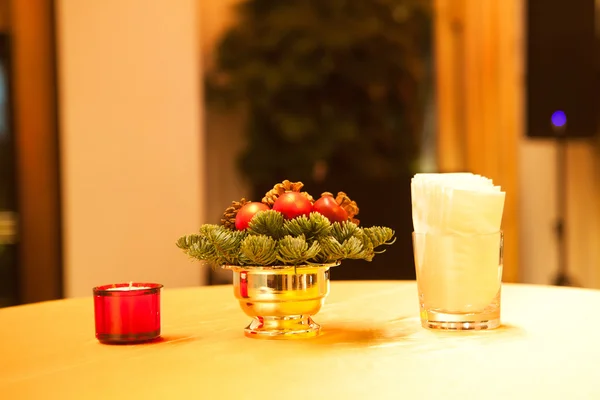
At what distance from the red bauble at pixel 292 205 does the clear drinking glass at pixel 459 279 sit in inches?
5.7

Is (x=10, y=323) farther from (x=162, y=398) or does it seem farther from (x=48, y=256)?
(x=48, y=256)

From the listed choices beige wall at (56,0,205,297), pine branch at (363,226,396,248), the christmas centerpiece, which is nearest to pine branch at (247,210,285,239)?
the christmas centerpiece

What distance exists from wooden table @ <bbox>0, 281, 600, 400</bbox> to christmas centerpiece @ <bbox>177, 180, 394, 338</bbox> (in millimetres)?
42

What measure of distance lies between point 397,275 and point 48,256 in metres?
1.32

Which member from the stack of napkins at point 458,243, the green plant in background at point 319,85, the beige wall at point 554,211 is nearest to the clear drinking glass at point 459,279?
the stack of napkins at point 458,243

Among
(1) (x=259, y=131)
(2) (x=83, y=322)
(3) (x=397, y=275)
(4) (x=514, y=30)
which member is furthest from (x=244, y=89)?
(2) (x=83, y=322)

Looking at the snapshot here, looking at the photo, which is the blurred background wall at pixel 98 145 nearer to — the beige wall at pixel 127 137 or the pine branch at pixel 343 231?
the beige wall at pixel 127 137

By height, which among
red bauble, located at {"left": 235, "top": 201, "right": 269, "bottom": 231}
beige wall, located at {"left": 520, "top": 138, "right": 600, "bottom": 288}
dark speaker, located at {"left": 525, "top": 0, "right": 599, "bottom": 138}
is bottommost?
beige wall, located at {"left": 520, "top": 138, "right": 600, "bottom": 288}

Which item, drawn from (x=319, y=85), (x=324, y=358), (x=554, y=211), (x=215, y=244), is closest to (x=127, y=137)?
(x=319, y=85)

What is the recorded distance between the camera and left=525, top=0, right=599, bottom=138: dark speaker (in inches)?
150

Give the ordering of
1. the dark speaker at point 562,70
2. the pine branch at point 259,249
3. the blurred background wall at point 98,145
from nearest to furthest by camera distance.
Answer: the pine branch at point 259,249 < the blurred background wall at point 98,145 < the dark speaker at point 562,70

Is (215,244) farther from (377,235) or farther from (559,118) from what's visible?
(559,118)

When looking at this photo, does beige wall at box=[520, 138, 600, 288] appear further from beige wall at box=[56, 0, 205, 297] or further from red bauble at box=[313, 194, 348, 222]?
red bauble at box=[313, 194, 348, 222]

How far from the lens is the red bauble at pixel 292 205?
0.99 metres
